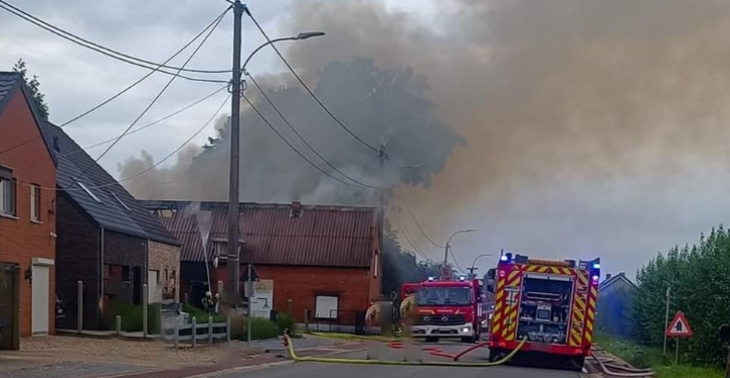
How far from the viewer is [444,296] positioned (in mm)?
42812

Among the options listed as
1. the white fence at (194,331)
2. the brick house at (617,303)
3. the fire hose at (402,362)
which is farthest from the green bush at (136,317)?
the brick house at (617,303)

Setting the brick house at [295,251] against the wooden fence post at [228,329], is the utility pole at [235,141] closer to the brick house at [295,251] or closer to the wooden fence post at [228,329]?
the wooden fence post at [228,329]

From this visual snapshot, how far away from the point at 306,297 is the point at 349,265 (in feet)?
8.99

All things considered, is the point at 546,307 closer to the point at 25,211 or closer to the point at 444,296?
the point at 25,211

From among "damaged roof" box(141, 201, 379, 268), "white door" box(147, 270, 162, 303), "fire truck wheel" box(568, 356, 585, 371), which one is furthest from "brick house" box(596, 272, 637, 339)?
"white door" box(147, 270, 162, 303)

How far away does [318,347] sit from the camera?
3528 centimetres

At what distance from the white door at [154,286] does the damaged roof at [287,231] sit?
1507 centimetres

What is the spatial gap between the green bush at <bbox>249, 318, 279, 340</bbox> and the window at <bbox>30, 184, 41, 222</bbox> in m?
7.38

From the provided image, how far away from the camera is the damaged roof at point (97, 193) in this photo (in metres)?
37.0

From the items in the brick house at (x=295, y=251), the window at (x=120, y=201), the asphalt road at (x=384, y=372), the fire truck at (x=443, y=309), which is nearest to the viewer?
the asphalt road at (x=384, y=372)

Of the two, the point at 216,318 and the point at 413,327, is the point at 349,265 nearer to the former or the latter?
the point at 413,327

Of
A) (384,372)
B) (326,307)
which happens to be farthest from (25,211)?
(326,307)

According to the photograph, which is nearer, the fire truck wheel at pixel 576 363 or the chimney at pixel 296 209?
the fire truck wheel at pixel 576 363

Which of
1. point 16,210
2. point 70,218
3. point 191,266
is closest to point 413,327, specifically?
point 70,218
